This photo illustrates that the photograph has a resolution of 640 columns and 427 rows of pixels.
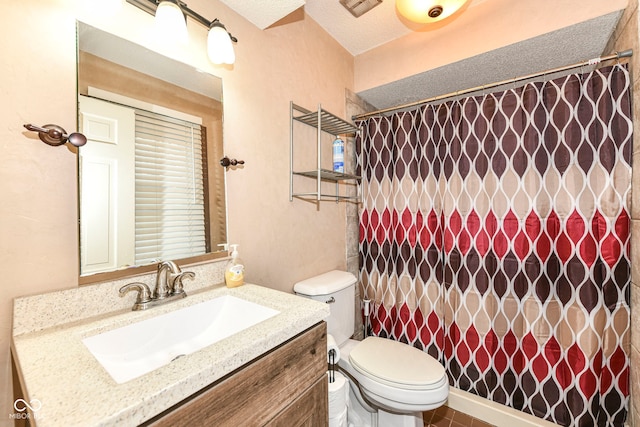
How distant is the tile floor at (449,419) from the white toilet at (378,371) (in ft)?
1.00

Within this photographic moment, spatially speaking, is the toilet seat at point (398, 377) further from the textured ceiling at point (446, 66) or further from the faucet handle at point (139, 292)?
the textured ceiling at point (446, 66)

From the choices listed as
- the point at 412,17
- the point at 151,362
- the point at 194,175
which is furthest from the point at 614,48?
the point at 151,362

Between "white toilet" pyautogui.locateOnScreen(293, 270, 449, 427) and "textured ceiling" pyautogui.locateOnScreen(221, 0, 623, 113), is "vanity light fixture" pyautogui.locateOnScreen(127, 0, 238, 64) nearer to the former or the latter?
"textured ceiling" pyautogui.locateOnScreen(221, 0, 623, 113)

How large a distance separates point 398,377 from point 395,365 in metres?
0.09

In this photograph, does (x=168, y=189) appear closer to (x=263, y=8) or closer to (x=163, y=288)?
(x=163, y=288)

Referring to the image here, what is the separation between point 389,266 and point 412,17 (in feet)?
4.95

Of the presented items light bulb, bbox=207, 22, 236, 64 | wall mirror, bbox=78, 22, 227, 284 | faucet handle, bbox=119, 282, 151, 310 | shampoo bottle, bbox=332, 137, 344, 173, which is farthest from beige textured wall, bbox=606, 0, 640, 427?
faucet handle, bbox=119, 282, 151, 310

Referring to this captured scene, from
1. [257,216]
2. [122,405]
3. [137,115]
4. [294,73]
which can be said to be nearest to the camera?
[122,405]

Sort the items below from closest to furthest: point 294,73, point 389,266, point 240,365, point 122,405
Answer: point 122,405 < point 240,365 < point 294,73 < point 389,266

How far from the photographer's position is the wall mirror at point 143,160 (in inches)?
32.2

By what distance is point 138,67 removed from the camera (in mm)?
924

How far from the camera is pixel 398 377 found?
119 cm

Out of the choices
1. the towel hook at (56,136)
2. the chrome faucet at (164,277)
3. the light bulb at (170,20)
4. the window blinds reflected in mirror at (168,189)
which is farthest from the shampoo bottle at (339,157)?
the towel hook at (56,136)

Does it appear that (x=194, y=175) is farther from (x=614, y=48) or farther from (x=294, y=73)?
(x=614, y=48)
